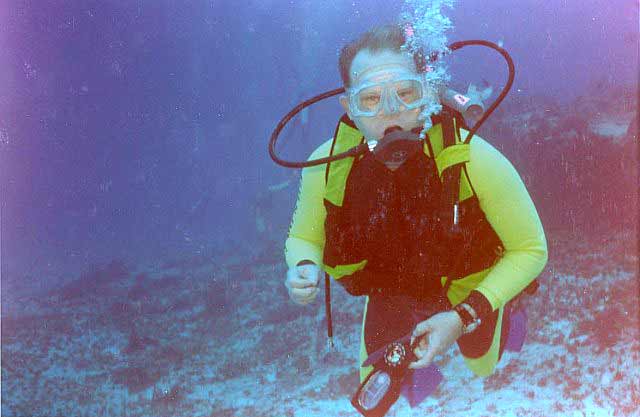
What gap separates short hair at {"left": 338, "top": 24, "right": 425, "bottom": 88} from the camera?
2.34 metres

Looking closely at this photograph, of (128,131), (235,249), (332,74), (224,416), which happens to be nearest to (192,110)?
(128,131)

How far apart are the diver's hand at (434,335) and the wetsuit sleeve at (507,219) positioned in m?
0.21

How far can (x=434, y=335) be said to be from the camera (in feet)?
6.86

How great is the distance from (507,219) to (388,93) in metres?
0.80

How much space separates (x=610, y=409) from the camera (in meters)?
3.86

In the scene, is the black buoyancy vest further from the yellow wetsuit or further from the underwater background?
the underwater background

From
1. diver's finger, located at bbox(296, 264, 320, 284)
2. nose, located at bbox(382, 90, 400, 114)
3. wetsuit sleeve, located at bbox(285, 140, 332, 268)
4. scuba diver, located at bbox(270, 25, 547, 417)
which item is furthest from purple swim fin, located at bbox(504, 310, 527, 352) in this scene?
nose, located at bbox(382, 90, 400, 114)

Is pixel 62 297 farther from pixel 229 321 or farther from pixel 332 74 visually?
pixel 332 74

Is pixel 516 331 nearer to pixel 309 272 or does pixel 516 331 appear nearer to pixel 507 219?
pixel 507 219

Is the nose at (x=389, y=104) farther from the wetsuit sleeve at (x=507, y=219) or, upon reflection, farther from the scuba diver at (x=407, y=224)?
the wetsuit sleeve at (x=507, y=219)

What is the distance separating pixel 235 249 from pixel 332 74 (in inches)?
1892

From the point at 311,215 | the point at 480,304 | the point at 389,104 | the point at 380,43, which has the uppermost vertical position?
the point at 380,43

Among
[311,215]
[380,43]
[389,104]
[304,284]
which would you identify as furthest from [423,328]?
[380,43]

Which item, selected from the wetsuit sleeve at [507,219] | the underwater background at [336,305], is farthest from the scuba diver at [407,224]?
the underwater background at [336,305]
